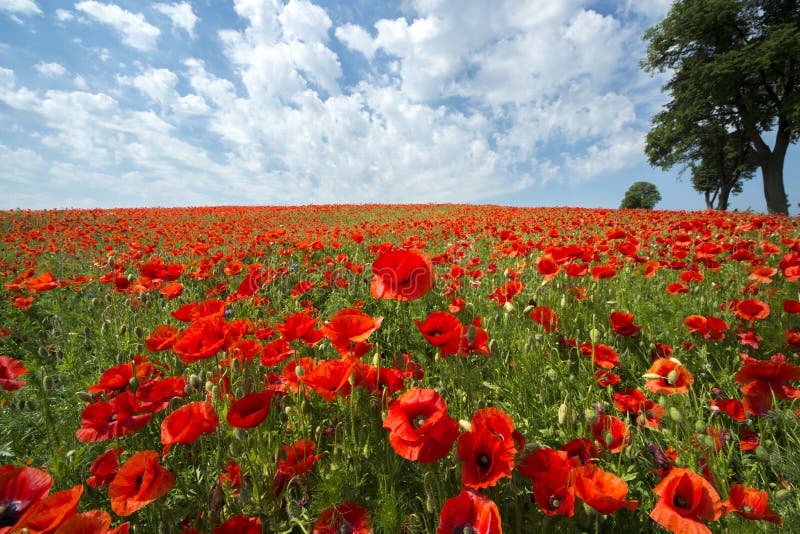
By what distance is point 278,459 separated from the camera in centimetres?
138

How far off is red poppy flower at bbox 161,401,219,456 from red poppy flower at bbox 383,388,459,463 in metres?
0.62

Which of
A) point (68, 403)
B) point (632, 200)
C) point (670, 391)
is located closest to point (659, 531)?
point (670, 391)

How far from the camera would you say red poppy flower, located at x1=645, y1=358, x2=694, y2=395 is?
4.83ft

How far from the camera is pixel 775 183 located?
69.0 feet

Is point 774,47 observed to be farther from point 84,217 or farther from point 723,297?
point 84,217

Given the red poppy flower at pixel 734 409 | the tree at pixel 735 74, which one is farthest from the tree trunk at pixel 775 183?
the red poppy flower at pixel 734 409

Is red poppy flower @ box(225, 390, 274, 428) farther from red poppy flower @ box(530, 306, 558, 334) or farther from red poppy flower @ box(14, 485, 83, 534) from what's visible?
red poppy flower @ box(530, 306, 558, 334)

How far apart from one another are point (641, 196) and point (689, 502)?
5904 cm

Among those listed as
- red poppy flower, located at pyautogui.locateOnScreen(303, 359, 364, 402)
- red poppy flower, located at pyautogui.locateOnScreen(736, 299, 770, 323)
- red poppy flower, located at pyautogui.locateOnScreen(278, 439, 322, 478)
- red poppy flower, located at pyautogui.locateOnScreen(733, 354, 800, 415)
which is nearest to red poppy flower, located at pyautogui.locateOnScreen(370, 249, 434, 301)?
red poppy flower, located at pyautogui.locateOnScreen(303, 359, 364, 402)

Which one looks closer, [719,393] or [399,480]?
[399,480]

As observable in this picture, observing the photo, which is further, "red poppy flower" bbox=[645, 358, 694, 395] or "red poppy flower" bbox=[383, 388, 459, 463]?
"red poppy flower" bbox=[645, 358, 694, 395]

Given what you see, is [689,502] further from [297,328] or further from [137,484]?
[137,484]

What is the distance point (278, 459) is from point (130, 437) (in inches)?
33.8

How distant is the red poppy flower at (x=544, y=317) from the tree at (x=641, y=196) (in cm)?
5592
